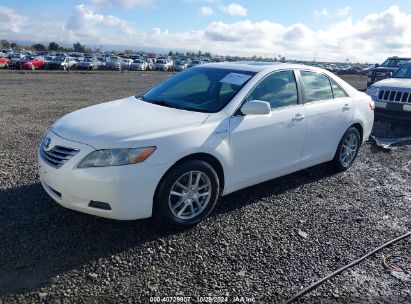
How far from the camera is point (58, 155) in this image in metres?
3.75

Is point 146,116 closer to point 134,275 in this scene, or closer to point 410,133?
point 134,275

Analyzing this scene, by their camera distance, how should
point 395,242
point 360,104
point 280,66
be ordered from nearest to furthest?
point 395,242, point 280,66, point 360,104

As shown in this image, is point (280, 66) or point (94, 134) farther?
point (280, 66)

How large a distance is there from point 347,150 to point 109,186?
13.0ft

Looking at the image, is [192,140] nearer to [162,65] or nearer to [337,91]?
[337,91]

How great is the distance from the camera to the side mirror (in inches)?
164

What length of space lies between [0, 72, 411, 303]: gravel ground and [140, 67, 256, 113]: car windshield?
1.24 metres

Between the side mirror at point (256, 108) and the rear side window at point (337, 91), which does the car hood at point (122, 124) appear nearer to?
the side mirror at point (256, 108)

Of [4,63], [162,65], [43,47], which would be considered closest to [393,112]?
[4,63]

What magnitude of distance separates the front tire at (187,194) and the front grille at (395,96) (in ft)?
21.6

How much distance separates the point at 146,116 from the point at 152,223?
1.12m

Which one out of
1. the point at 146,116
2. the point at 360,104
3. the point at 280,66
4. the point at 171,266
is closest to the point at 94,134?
the point at 146,116

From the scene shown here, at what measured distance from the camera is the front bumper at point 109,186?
349 cm

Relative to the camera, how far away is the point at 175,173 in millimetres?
3760
